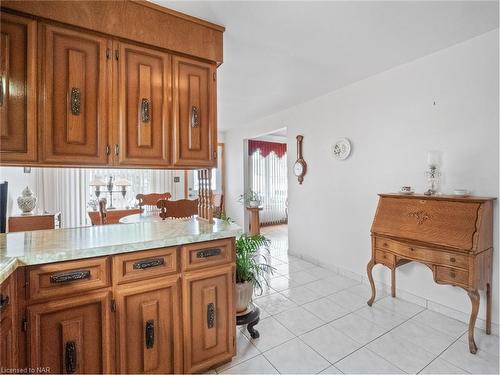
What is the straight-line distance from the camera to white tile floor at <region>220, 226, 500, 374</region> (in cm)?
168

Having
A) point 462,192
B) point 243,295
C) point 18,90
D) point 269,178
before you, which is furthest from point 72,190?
point 462,192

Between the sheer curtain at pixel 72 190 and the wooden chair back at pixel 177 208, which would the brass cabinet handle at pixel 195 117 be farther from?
the sheer curtain at pixel 72 190

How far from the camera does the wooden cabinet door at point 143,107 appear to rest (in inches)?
65.7

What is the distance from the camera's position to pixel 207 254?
1.57 m

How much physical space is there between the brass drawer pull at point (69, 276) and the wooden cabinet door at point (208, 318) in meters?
0.51

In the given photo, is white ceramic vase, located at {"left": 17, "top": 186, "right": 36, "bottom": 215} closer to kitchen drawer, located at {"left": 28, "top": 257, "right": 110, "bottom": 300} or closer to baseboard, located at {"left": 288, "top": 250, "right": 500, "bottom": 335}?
kitchen drawer, located at {"left": 28, "top": 257, "right": 110, "bottom": 300}

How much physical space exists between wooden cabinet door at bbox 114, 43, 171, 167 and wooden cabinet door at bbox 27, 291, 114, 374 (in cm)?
88

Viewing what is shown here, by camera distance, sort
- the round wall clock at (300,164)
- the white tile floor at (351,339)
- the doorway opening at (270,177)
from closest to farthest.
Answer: the white tile floor at (351,339) < the round wall clock at (300,164) < the doorway opening at (270,177)

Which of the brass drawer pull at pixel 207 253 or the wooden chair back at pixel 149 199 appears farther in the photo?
the wooden chair back at pixel 149 199

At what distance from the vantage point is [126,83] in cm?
168

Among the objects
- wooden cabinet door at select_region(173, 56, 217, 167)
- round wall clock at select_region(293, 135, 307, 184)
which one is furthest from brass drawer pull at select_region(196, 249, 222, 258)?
round wall clock at select_region(293, 135, 307, 184)

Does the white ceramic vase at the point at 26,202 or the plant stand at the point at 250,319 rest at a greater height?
the white ceramic vase at the point at 26,202

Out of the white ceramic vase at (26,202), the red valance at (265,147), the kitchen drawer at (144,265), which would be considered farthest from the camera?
the red valance at (265,147)

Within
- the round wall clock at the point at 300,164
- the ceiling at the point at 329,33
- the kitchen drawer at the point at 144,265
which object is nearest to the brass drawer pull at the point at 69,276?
the kitchen drawer at the point at 144,265
